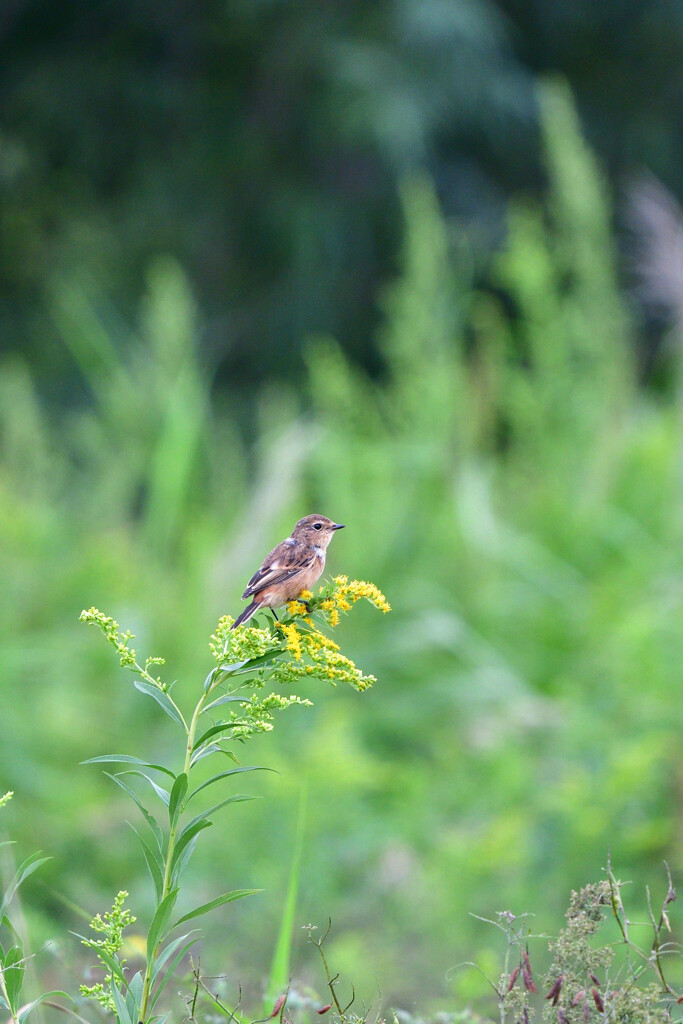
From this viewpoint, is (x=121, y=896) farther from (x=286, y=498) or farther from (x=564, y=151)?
(x=564, y=151)

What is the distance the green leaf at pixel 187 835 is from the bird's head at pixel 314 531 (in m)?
0.48

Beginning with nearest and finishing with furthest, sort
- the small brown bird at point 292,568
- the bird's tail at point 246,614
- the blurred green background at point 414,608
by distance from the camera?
1. the bird's tail at point 246,614
2. the small brown bird at point 292,568
3. the blurred green background at point 414,608

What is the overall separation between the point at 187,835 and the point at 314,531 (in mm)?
523

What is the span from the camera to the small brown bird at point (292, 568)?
5.06 feet

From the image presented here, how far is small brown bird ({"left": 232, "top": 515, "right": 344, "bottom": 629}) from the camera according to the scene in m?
1.54

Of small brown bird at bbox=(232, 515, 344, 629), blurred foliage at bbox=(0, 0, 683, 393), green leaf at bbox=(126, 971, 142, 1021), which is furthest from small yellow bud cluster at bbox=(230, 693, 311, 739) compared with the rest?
blurred foliage at bbox=(0, 0, 683, 393)

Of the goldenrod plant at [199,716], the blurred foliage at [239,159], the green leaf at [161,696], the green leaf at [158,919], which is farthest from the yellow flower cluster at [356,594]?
the blurred foliage at [239,159]

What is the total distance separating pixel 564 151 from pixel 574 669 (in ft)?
7.81

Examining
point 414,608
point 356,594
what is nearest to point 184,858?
point 356,594

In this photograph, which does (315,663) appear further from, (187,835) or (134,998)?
(134,998)

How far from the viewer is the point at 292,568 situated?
1573 millimetres

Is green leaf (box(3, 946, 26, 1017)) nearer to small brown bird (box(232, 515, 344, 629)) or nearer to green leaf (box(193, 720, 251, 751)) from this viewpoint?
green leaf (box(193, 720, 251, 751))

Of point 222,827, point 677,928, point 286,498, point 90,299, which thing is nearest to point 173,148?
point 90,299

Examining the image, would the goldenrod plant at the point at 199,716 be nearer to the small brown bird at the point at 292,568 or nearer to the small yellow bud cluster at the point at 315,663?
the small yellow bud cluster at the point at 315,663
